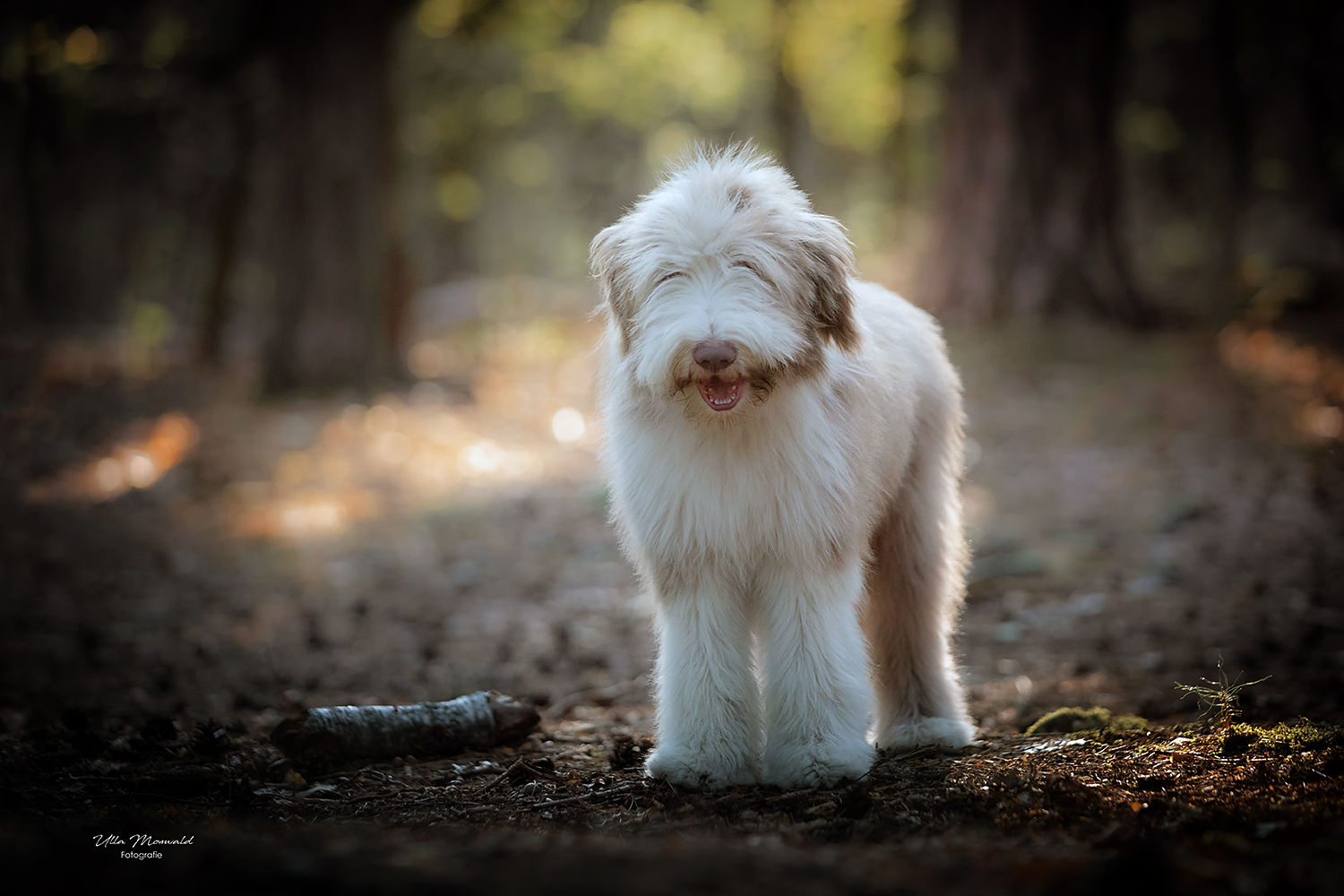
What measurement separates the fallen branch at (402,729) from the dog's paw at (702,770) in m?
0.89

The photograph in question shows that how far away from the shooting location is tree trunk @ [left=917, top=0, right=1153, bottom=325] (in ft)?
38.9

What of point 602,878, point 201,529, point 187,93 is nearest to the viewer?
point 602,878

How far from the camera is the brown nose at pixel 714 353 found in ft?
10.8

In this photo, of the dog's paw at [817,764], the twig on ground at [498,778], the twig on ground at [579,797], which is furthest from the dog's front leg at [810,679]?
the twig on ground at [498,778]

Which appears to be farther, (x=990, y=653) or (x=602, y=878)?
(x=990, y=653)

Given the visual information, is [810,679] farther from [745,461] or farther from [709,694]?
[745,461]

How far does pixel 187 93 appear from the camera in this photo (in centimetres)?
1377

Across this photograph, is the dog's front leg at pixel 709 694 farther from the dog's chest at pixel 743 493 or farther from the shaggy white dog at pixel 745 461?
the dog's chest at pixel 743 493

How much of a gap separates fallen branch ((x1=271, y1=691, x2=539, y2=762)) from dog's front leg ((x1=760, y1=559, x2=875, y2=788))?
4.08ft

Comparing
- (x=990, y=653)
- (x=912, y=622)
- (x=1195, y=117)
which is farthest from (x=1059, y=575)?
(x=1195, y=117)

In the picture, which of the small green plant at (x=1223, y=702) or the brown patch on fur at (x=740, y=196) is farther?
the small green plant at (x=1223, y=702)

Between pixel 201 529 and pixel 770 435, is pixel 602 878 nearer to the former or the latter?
pixel 770 435

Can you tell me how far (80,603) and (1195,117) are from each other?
78.6ft

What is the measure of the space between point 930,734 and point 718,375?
76.9 inches
